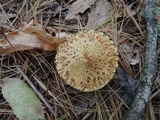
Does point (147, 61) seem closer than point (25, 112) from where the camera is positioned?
No

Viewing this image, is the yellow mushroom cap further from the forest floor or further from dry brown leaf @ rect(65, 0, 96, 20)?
dry brown leaf @ rect(65, 0, 96, 20)

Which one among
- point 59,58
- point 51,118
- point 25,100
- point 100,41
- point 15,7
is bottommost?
point 51,118

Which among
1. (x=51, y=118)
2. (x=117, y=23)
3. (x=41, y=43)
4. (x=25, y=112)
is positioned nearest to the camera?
(x=25, y=112)

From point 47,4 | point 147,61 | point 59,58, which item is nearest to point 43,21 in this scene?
point 47,4

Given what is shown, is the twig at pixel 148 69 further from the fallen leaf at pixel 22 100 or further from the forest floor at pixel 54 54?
the fallen leaf at pixel 22 100

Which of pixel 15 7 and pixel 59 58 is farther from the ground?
pixel 15 7

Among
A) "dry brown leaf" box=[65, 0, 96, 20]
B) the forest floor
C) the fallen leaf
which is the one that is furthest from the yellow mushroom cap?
"dry brown leaf" box=[65, 0, 96, 20]

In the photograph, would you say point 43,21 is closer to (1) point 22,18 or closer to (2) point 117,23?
(1) point 22,18
